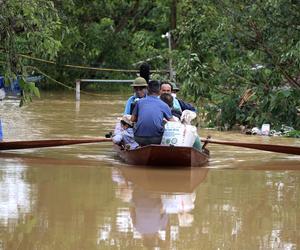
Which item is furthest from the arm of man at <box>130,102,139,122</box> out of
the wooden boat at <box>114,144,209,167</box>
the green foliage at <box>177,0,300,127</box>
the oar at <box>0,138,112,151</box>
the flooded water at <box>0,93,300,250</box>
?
the green foliage at <box>177,0,300,127</box>

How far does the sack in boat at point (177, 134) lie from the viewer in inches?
444

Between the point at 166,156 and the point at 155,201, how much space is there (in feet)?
7.41

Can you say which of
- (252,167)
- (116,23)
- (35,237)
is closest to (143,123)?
(252,167)

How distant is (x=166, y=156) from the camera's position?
37.2 ft

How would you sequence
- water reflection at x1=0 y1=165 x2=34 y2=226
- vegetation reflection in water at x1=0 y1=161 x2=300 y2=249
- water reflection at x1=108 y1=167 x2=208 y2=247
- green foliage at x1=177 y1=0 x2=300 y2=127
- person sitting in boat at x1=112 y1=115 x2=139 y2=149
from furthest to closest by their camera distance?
1. green foliage at x1=177 y1=0 x2=300 y2=127
2. person sitting in boat at x1=112 y1=115 x2=139 y2=149
3. water reflection at x1=0 y1=165 x2=34 y2=226
4. water reflection at x1=108 y1=167 x2=208 y2=247
5. vegetation reflection in water at x1=0 y1=161 x2=300 y2=249

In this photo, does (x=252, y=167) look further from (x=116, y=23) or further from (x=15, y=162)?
(x=116, y=23)

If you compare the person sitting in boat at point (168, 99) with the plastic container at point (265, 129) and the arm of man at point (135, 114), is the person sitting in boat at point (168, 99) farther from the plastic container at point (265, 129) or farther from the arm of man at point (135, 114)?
the plastic container at point (265, 129)

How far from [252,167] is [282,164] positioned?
2.07 ft

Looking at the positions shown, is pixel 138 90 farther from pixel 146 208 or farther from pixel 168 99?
pixel 146 208

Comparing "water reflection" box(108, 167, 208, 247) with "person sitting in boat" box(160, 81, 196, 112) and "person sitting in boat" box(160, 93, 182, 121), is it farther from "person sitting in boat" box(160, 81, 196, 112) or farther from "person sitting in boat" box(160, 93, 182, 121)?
"person sitting in boat" box(160, 81, 196, 112)

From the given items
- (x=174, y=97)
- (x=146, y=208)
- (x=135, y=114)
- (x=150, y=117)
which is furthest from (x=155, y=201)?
(x=174, y=97)

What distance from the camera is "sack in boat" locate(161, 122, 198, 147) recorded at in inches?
444

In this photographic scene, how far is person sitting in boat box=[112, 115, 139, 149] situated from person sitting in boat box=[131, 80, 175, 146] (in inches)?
9.8

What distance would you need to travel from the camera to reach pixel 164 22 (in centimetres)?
3450
